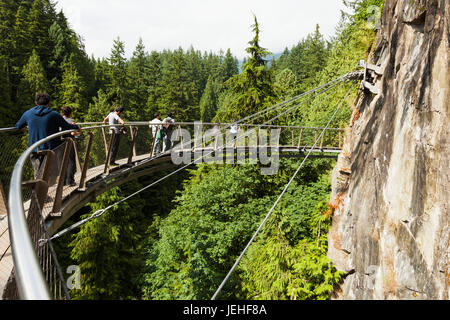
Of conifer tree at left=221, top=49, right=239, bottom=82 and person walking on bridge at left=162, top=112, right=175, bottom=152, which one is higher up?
conifer tree at left=221, top=49, right=239, bottom=82

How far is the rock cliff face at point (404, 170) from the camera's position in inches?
182

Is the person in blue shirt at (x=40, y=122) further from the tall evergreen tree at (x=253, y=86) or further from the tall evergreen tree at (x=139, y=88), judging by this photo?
the tall evergreen tree at (x=139, y=88)

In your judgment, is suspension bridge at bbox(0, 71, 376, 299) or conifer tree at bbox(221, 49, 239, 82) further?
conifer tree at bbox(221, 49, 239, 82)

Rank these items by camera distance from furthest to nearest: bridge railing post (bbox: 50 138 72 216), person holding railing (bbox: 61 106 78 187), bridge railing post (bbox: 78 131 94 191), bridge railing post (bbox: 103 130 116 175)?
bridge railing post (bbox: 103 130 116 175) < bridge railing post (bbox: 78 131 94 191) < person holding railing (bbox: 61 106 78 187) < bridge railing post (bbox: 50 138 72 216)

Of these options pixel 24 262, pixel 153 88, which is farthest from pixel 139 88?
pixel 24 262

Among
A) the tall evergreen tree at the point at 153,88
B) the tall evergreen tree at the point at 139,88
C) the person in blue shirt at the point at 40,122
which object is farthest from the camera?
the tall evergreen tree at the point at 153,88

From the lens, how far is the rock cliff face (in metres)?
4.63

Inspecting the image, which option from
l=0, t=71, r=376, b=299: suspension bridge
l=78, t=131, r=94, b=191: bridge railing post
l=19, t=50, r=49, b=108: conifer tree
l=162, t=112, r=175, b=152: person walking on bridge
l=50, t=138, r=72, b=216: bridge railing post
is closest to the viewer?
l=0, t=71, r=376, b=299: suspension bridge

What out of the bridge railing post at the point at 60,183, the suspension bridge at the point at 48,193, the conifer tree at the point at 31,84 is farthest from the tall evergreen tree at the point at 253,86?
the conifer tree at the point at 31,84

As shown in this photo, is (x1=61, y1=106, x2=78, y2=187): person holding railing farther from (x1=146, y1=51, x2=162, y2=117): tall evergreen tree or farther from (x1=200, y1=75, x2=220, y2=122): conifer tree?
(x1=200, y1=75, x2=220, y2=122): conifer tree

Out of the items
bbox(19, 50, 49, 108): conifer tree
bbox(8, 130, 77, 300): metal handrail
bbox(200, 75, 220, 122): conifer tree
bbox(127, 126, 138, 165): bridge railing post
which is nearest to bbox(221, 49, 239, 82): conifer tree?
bbox(200, 75, 220, 122): conifer tree

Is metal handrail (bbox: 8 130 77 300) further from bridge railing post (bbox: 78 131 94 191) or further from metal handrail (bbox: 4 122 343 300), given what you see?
bridge railing post (bbox: 78 131 94 191)

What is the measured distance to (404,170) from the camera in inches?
221
